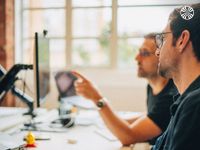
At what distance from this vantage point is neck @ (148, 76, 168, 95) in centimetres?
191

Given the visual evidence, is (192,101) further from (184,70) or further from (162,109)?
(162,109)

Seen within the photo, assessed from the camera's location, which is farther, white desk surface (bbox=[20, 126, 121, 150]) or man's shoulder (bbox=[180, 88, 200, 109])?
white desk surface (bbox=[20, 126, 121, 150])

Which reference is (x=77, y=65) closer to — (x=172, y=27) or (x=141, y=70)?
(x=141, y=70)

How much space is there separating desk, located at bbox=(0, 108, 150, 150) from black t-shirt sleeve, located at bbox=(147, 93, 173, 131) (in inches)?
6.6

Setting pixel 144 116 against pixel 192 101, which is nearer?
pixel 192 101

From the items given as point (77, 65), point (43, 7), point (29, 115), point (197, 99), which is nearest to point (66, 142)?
point (29, 115)

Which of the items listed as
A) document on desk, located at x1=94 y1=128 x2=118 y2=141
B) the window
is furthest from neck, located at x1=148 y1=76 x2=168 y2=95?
the window

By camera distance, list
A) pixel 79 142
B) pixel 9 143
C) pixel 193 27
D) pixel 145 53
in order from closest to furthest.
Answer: pixel 193 27
pixel 9 143
pixel 79 142
pixel 145 53

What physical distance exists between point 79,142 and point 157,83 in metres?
0.61

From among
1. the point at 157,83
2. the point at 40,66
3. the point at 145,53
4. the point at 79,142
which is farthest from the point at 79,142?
the point at 145,53

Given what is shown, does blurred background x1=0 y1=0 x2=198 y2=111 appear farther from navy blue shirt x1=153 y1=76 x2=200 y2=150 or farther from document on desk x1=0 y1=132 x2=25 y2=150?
navy blue shirt x1=153 y1=76 x2=200 y2=150

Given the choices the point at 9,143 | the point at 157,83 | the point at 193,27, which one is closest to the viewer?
the point at 193,27

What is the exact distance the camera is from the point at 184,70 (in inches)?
43.2

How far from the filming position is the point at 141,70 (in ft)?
7.14
